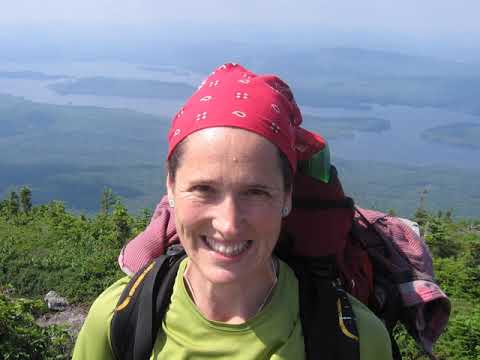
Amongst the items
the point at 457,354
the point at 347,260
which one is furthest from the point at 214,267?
the point at 457,354

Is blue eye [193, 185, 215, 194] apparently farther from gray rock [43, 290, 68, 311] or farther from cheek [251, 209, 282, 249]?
gray rock [43, 290, 68, 311]

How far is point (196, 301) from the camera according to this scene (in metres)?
2.03

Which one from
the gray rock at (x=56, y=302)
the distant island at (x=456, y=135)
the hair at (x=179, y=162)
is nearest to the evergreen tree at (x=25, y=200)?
the gray rock at (x=56, y=302)

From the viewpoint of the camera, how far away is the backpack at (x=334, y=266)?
192cm

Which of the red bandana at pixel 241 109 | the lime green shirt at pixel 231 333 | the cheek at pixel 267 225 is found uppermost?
the red bandana at pixel 241 109

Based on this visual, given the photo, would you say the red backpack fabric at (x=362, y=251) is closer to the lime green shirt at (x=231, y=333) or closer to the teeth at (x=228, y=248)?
the lime green shirt at (x=231, y=333)

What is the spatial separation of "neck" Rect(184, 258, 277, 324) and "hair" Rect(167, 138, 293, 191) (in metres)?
0.40

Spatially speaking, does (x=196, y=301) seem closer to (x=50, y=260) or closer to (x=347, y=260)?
(x=347, y=260)

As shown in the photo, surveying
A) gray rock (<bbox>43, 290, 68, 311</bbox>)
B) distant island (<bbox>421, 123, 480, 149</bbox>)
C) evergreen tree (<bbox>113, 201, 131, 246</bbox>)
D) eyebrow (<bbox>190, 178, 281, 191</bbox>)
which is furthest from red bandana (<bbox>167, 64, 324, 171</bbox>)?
distant island (<bbox>421, 123, 480, 149</bbox>)

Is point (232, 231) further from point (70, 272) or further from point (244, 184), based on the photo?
point (70, 272)

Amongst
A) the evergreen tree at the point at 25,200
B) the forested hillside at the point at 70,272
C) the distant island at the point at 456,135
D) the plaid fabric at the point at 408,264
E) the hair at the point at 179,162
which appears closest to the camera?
the hair at the point at 179,162

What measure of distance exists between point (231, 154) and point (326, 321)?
73 cm

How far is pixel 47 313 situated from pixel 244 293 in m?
7.15

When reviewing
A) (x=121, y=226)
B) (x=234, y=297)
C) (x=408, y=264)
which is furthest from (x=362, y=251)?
(x=121, y=226)
